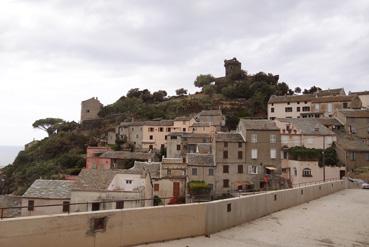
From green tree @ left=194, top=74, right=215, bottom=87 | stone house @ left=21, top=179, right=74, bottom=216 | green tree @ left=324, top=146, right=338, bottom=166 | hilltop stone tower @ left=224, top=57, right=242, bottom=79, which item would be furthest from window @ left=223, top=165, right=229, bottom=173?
green tree @ left=194, top=74, right=215, bottom=87

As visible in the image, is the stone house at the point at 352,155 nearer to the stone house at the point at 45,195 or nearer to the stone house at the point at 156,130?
the stone house at the point at 156,130

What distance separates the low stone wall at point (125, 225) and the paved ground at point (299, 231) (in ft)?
1.05

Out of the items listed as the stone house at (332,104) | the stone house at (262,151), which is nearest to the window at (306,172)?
the stone house at (262,151)

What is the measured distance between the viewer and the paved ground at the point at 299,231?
986 cm

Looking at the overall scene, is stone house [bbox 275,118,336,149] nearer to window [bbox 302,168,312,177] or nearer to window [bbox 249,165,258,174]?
window [bbox 302,168,312,177]

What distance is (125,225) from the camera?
840cm

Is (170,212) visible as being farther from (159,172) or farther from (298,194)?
(159,172)

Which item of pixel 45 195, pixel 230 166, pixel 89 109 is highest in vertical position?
pixel 89 109

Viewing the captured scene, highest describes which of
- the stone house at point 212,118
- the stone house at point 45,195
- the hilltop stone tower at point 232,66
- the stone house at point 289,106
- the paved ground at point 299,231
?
the hilltop stone tower at point 232,66

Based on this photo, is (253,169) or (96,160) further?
(96,160)

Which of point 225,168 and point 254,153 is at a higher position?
point 254,153

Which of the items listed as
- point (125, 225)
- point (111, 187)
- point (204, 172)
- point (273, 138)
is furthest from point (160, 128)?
point (125, 225)

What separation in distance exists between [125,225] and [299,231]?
6.50m

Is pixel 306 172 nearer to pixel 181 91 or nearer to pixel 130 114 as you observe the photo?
pixel 130 114
